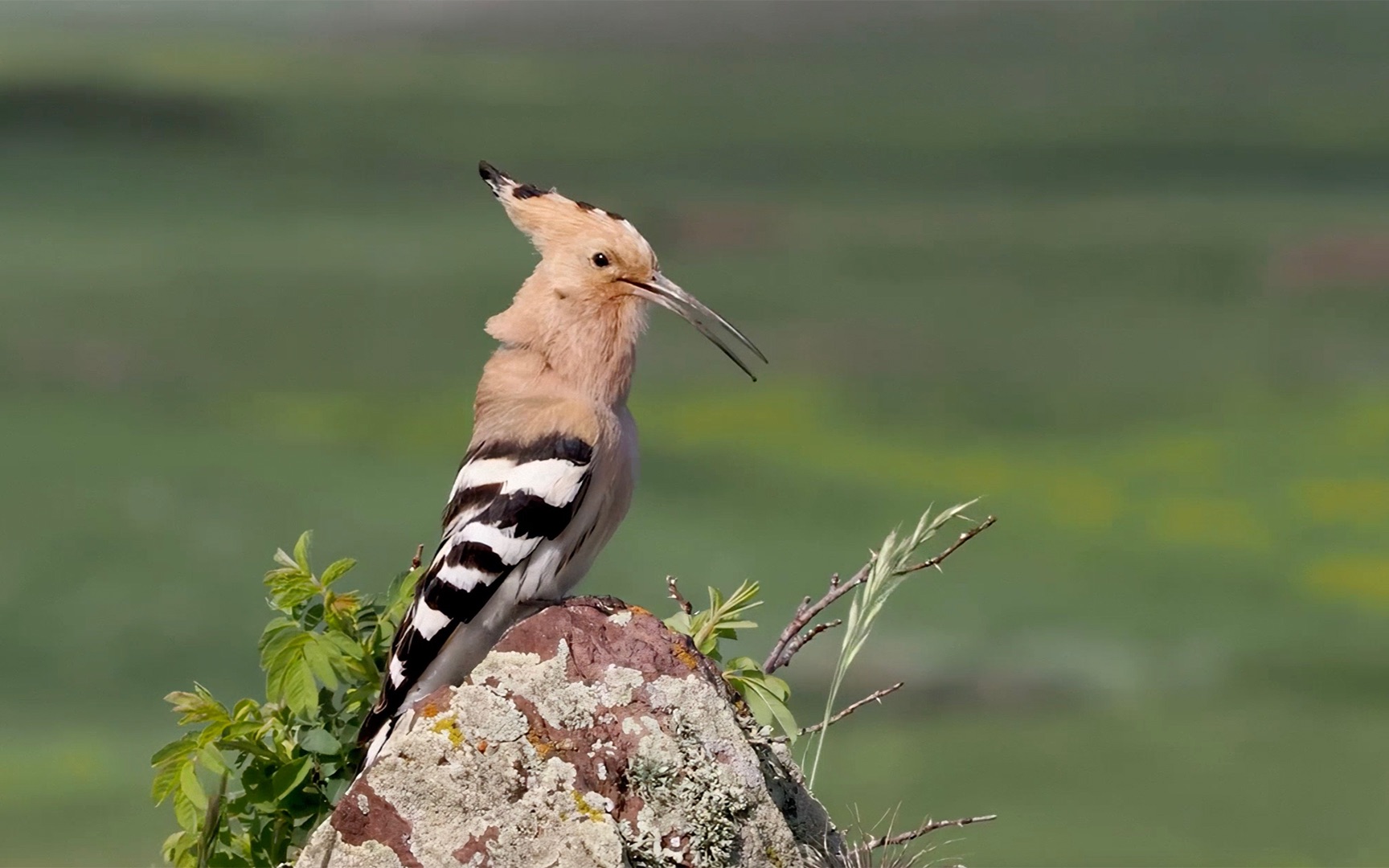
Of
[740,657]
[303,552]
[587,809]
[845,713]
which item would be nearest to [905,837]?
[845,713]

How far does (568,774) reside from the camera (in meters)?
2.53

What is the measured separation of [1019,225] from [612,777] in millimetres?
14131

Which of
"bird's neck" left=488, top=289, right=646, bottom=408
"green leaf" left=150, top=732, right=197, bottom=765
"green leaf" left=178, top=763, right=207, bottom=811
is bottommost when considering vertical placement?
"green leaf" left=178, top=763, right=207, bottom=811

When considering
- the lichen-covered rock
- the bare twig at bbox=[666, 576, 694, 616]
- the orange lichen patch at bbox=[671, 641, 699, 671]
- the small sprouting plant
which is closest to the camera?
the lichen-covered rock

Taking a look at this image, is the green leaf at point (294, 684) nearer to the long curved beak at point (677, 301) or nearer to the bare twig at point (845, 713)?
the bare twig at point (845, 713)

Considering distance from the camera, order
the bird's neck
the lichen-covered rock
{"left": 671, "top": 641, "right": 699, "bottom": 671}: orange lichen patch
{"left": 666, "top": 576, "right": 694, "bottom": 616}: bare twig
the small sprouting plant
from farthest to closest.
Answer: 1. the bird's neck
2. {"left": 666, "top": 576, "right": 694, "bottom": 616}: bare twig
3. the small sprouting plant
4. {"left": 671, "top": 641, "right": 699, "bottom": 671}: orange lichen patch
5. the lichen-covered rock

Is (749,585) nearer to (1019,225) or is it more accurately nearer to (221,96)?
(1019,225)

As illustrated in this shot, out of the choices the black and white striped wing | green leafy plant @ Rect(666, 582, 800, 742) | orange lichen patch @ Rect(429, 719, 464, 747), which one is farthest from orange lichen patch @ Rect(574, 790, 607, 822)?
the black and white striped wing

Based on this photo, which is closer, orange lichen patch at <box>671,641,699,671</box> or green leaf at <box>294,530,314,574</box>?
orange lichen patch at <box>671,641,699,671</box>

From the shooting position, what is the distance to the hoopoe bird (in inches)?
115

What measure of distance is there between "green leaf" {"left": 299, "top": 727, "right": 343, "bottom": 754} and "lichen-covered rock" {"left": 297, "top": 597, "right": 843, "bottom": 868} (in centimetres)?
24

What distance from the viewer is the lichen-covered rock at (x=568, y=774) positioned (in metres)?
2.50

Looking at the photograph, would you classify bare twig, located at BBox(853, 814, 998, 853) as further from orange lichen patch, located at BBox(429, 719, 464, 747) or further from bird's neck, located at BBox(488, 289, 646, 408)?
bird's neck, located at BBox(488, 289, 646, 408)

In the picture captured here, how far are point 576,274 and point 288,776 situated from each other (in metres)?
0.99
